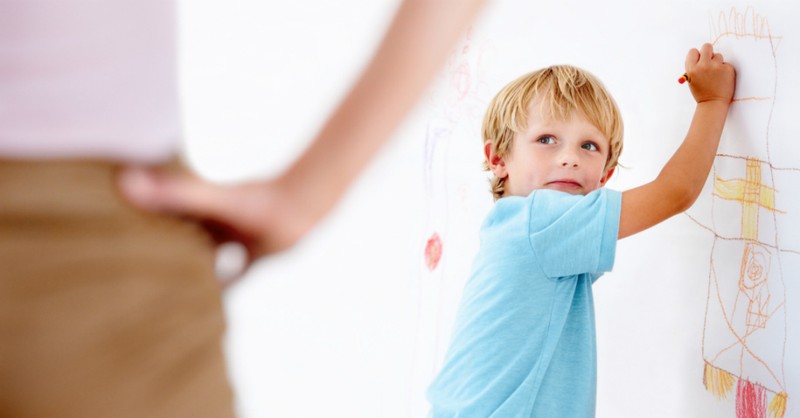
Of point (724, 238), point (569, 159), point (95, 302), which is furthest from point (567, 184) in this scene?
point (95, 302)

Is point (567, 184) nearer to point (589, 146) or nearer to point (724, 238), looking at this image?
point (589, 146)

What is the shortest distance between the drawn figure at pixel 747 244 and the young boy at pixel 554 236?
0.06 ft

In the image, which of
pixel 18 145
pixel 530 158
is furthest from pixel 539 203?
pixel 18 145

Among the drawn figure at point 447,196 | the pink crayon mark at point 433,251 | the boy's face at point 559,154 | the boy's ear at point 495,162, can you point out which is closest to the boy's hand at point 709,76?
the boy's face at point 559,154

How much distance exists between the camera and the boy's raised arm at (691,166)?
70 centimetres

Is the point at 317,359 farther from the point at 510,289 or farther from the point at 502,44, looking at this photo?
the point at 502,44

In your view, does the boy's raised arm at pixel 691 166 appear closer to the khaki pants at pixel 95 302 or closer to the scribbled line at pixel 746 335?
the scribbled line at pixel 746 335

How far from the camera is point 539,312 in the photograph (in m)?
0.76

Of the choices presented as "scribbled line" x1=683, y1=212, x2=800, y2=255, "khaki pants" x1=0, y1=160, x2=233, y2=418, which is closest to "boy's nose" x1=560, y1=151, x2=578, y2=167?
"scribbled line" x1=683, y1=212, x2=800, y2=255

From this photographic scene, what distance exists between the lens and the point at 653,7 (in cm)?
79

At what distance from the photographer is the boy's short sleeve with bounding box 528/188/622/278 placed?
70 centimetres

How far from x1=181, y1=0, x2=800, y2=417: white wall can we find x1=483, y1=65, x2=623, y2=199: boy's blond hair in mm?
40

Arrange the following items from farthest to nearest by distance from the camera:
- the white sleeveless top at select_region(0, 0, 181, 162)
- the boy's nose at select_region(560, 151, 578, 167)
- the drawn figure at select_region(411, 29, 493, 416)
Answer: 1. the drawn figure at select_region(411, 29, 493, 416)
2. the boy's nose at select_region(560, 151, 578, 167)
3. the white sleeveless top at select_region(0, 0, 181, 162)

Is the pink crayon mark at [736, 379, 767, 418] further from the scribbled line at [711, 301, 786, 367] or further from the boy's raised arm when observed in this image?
the boy's raised arm
